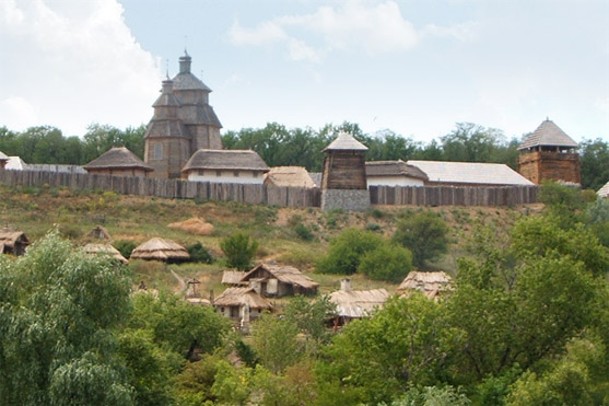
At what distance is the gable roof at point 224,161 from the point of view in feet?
306

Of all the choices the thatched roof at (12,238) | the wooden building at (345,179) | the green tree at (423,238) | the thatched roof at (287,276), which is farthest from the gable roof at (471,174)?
the thatched roof at (12,238)

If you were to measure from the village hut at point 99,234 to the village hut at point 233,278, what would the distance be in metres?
8.97

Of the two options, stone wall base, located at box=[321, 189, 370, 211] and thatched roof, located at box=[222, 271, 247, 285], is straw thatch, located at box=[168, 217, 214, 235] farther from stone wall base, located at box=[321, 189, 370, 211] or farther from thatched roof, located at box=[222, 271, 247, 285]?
thatched roof, located at box=[222, 271, 247, 285]

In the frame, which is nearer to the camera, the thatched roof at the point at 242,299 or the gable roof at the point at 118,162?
the thatched roof at the point at 242,299

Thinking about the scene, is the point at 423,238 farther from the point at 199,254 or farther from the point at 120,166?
the point at 120,166

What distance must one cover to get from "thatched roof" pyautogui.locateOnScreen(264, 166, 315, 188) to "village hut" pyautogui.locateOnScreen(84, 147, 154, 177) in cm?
814

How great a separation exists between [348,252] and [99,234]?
12.9 meters

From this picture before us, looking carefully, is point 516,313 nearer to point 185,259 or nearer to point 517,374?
point 517,374

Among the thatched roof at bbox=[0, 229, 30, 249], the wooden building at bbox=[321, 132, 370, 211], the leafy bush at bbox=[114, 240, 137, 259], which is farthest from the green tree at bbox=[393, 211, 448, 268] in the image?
the thatched roof at bbox=[0, 229, 30, 249]

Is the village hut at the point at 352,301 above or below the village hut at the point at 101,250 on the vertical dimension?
below

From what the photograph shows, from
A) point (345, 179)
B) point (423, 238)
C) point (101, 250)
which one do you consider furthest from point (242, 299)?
point (345, 179)

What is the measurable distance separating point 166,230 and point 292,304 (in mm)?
24941

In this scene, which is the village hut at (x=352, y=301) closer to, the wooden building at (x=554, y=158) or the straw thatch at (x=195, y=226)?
the straw thatch at (x=195, y=226)

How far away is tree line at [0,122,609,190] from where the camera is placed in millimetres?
122250
